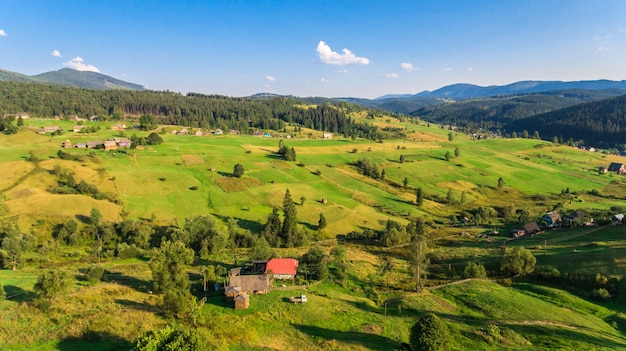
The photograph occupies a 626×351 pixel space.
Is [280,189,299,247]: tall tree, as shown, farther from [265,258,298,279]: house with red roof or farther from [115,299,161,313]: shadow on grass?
[115,299,161,313]: shadow on grass

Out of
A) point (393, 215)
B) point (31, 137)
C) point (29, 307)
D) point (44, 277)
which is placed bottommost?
point (393, 215)

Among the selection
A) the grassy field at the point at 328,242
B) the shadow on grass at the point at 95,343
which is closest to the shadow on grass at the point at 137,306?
the grassy field at the point at 328,242

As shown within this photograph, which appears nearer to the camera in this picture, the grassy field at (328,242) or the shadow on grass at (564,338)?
the shadow on grass at (564,338)

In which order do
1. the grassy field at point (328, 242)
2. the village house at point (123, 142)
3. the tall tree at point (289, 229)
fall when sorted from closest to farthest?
the grassy field at point (328, 242), the tall tree at point (289, 229), the village house at point (123, 142)

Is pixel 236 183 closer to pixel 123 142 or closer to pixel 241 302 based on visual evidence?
pixel 123 142

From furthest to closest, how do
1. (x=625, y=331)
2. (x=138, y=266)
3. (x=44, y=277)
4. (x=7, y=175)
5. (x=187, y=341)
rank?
(x=7, y=175), (x=138, y=266), (x=625, y=331), (x=44, y=277), (x=187, y=341)

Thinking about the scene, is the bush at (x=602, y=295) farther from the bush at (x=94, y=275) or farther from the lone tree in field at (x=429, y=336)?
the bush at (x=94, y=275)

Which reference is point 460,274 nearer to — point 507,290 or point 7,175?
point 507,290

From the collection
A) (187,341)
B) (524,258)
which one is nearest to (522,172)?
(524,258)
